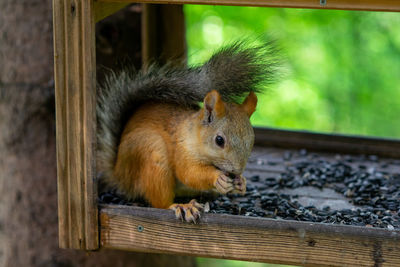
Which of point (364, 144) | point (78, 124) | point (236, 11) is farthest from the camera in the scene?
point (236, 11)

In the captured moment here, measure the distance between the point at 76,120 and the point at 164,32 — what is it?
130 cm

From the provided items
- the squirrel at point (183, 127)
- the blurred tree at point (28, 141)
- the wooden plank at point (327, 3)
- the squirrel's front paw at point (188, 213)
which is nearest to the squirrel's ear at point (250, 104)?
the squirrel at point (183, 127)

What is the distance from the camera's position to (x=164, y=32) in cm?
320

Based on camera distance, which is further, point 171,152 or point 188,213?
point 171,152

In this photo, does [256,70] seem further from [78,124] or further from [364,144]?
[364,144]

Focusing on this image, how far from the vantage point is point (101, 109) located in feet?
8.38

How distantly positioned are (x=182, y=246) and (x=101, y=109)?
0.78 m

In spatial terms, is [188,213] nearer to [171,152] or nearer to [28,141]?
[171,152]

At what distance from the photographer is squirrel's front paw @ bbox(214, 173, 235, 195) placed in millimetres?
2166

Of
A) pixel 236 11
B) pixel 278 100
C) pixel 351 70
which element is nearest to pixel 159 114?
pixel 236 11

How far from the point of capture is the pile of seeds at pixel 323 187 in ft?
7.45

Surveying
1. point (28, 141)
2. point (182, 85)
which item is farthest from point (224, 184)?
point (28, 141)

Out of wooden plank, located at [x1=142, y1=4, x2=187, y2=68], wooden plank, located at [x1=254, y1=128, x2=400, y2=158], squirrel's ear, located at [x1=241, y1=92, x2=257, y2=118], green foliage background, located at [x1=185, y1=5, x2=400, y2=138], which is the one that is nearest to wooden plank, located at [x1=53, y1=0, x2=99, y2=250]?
squirrel's ear, located at [x1=241, y1=92, x2=257, y2=118]

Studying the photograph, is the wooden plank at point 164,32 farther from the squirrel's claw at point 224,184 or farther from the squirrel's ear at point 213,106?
the squirrel's claw at point 224,184
